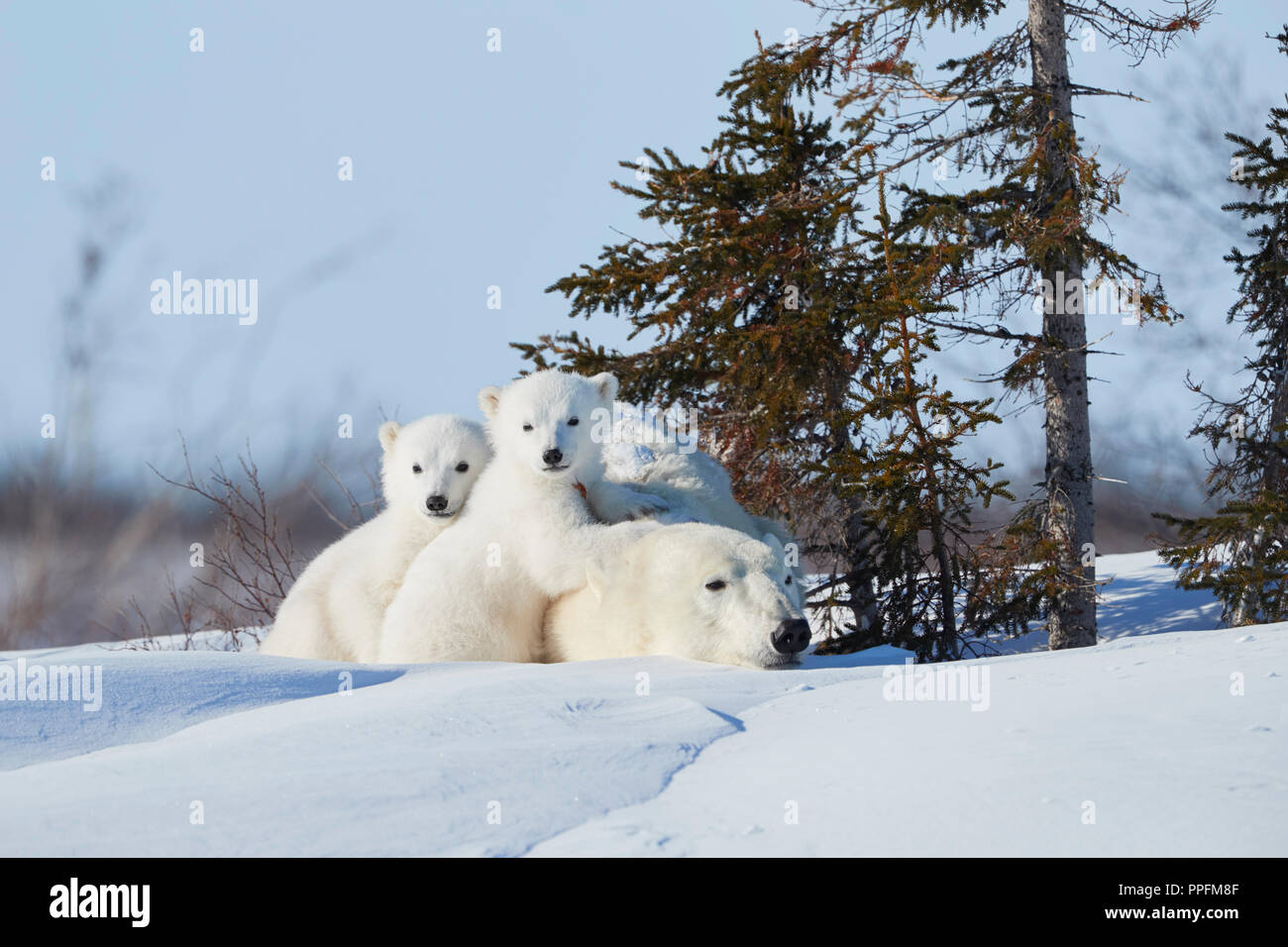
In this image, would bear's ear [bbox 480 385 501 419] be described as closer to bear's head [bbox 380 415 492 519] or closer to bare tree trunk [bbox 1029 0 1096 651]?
bear's head [bbox 380 415 492 519]

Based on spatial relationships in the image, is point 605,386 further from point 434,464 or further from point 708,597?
point 708,597

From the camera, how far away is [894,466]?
6.47m

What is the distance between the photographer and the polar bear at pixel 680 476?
5.65 m

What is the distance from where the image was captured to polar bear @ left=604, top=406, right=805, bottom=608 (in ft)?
18.5

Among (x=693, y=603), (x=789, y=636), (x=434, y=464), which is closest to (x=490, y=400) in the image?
(x=434, y=464)

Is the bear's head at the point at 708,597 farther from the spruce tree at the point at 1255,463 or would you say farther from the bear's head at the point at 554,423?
the spruce tree at the point at 1255,463

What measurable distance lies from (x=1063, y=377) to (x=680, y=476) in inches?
167

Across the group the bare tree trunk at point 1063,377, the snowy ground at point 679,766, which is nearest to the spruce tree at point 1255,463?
the bare tree trunk at point 1063,377

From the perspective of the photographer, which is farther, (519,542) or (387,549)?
(387,549)

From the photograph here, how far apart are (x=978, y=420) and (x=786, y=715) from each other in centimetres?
389

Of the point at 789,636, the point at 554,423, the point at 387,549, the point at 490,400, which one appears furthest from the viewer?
the point at 490,400

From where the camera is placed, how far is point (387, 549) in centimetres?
541
